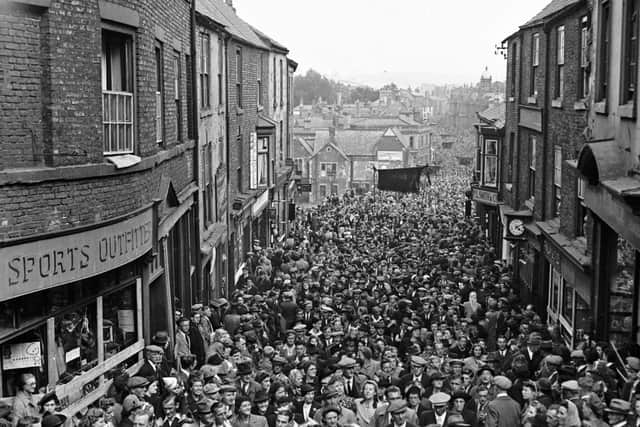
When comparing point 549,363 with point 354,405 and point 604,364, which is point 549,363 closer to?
point 604,364

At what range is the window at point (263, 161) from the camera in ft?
117

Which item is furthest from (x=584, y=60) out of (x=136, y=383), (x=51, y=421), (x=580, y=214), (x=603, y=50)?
(x=51, y=421)

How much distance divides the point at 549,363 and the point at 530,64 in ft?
49.4

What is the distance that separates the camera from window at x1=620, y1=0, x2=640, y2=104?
15.1 metres

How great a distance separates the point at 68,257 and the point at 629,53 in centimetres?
900

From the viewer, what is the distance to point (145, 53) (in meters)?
14.8

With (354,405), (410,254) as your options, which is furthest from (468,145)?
(354,405)

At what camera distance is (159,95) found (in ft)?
57.2

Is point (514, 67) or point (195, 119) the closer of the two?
point (195, 119)

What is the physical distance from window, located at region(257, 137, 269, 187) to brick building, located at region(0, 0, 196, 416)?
19350 millimetres

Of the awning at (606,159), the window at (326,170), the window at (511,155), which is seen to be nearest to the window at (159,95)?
the awning at (606,159)

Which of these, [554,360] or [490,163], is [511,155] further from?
[554,360]

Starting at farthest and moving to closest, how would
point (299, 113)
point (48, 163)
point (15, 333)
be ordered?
point (299, 113), point (48, 163), point (15, 333)

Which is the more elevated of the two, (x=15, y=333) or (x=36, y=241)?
(x=36, y=241)
